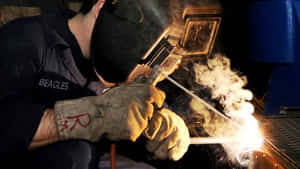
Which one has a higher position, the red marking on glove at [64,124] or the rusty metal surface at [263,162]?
the rusty metal surface at [263,162]

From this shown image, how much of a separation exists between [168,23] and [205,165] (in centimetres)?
182

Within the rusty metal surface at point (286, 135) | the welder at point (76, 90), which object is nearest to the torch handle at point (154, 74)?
the welder at point (76, 90)

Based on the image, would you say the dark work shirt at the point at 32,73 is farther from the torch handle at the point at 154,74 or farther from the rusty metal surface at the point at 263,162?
the rusty metal surface at the point at 263,162

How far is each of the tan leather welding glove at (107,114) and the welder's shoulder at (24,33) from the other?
620 millimetres

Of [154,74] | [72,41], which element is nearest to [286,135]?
[154,74]

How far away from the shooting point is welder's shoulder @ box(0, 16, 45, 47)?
1.46 m

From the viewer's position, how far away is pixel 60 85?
1688mm

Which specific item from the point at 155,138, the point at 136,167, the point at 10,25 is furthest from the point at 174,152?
the point at 10,25

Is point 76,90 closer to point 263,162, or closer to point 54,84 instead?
point 54,84

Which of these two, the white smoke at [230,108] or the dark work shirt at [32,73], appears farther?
the white smoke at [230,108]

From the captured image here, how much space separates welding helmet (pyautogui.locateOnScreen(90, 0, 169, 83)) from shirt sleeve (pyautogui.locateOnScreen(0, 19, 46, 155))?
51 centimetres

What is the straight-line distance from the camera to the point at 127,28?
4.83ft

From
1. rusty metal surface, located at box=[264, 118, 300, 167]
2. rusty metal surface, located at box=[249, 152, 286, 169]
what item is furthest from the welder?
rusty metal surface, located at box=[264, 118, 300, 167]

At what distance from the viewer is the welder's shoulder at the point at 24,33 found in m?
1.46
